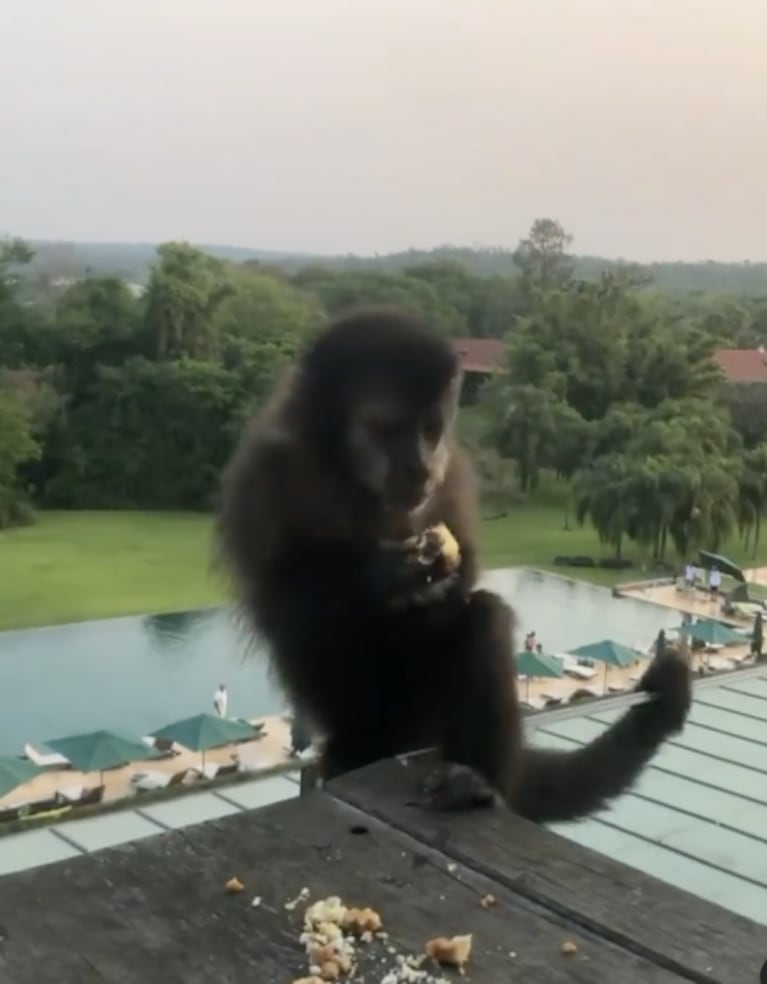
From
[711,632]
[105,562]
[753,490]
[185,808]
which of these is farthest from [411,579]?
[753,490]

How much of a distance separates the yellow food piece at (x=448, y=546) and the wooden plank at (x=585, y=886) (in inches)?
14.3

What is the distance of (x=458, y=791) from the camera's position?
1327 mm

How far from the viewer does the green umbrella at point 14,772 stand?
4.04 m

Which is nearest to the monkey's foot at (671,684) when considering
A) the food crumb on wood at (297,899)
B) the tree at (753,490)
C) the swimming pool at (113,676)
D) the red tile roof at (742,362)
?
the food crumb on wood at (297,899)

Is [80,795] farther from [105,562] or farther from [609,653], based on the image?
[609,653]

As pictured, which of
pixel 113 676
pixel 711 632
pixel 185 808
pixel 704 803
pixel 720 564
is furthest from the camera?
pixel 720 564

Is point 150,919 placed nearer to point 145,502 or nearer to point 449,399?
point 449,399

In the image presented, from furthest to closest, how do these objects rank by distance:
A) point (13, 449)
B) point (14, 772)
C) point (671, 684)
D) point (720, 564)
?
point (720, 564) < point (14, 772) < point (13, 449) < point (671, 684)

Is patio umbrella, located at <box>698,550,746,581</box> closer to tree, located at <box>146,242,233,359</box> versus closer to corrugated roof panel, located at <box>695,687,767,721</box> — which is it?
corrugated roof panel, located at <box>695,687,767,721</box>

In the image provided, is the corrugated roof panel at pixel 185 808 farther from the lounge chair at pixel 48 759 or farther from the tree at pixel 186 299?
the tree at pixel 186 299

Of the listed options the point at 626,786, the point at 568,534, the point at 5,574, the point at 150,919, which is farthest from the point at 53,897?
the point at 568,534

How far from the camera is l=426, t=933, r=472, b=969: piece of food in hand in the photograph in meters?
1.00

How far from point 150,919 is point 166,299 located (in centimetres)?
343

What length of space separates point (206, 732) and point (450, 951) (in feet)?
11.6
